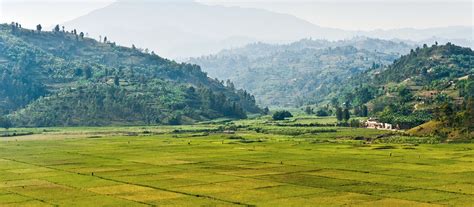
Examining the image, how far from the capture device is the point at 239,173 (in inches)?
3506

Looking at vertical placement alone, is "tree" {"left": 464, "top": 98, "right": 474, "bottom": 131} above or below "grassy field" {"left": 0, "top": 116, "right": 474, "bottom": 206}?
above

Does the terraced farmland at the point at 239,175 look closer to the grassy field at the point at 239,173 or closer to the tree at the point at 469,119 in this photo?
the grassy field at the point at 239,173

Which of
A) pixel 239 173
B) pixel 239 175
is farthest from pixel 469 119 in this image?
pixel 239 175

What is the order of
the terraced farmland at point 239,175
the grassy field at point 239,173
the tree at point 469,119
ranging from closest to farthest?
the terraced farmland at point 239,175 < the grassy field at point 239,173 < the tree at point 469,119

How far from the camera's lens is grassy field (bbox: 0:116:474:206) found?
68875 millimetres

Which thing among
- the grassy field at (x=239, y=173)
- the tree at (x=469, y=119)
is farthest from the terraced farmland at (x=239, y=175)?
the tree at (x=469, y=119)

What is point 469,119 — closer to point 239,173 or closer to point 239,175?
point 239,173

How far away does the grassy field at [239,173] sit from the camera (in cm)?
6888

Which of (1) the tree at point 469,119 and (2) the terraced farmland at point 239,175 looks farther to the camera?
(1) the tree at point 469,119

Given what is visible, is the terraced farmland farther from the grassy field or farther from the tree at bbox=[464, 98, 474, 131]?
the tree at bbox=[464, 98, 474, 131]

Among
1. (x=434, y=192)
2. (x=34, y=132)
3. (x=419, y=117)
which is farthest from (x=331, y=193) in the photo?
(x=34, y=132)

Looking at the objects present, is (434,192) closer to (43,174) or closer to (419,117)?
(43,174)

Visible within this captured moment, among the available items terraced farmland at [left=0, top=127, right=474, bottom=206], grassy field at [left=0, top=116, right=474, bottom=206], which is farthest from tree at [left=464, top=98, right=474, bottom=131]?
terraced farmland at [left=0, top=127, right=474, bottom=206]

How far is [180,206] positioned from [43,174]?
31.9 meters
